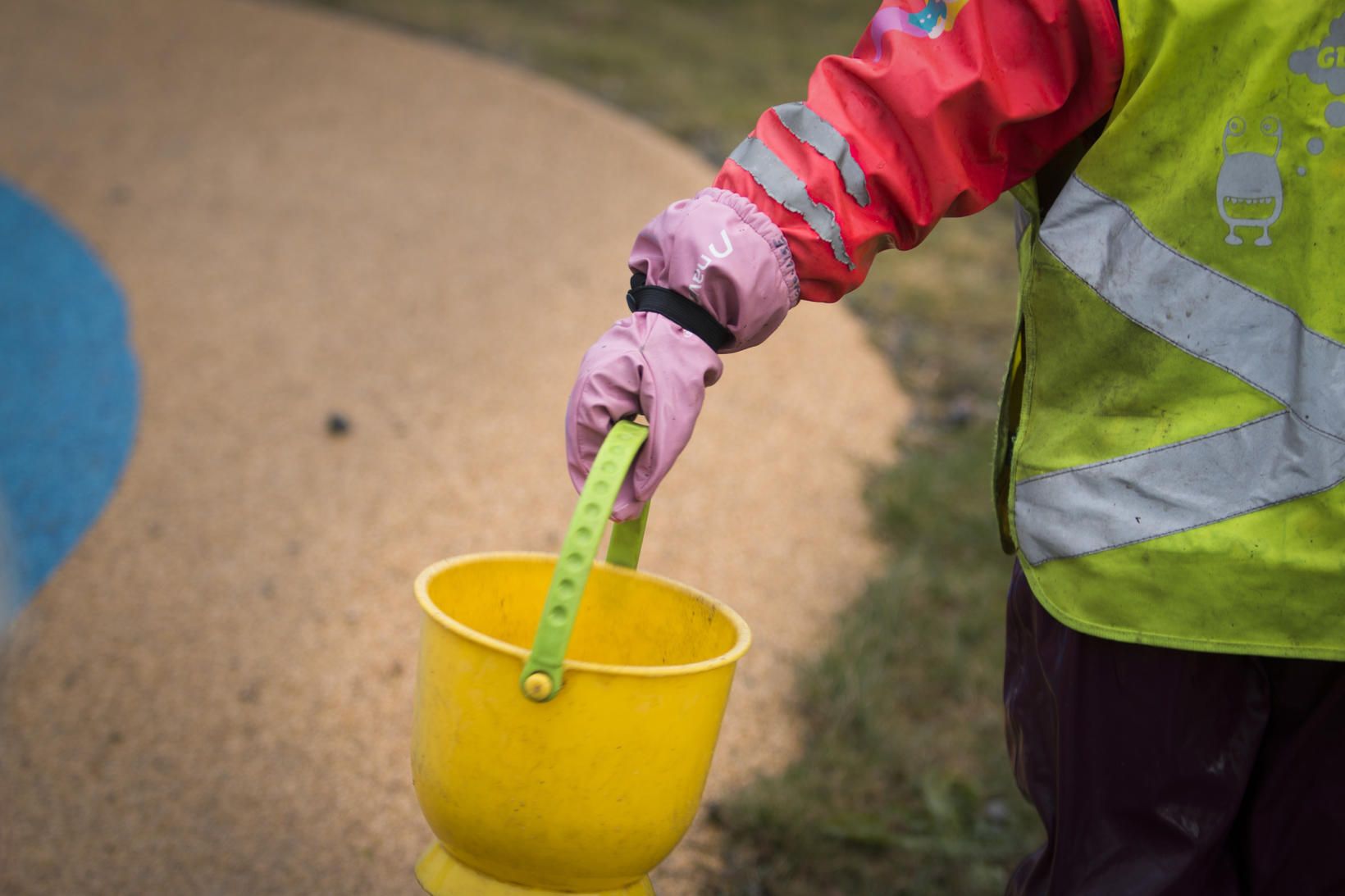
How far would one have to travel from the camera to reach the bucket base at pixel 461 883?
1.40m

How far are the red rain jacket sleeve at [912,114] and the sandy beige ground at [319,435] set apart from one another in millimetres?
1399

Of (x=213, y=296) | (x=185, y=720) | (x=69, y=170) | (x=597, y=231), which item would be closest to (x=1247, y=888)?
(x=185, y=720)

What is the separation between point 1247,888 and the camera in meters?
1.47

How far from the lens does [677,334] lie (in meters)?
1.32

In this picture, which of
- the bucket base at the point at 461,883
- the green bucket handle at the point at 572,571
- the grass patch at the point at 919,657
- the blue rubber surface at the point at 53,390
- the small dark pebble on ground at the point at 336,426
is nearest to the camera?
the green bucket handle at the point at 572,571

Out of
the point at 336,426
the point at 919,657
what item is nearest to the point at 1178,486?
the point at 919,657

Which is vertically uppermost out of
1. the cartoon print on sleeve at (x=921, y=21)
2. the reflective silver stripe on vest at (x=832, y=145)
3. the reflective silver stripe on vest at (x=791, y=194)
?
the cartoon print on sleeve at (x=921, y=21)

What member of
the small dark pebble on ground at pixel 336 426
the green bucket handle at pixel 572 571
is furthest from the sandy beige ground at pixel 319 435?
the green bucket handle at pixel 572 571

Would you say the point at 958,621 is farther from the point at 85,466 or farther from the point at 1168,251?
the point at 85,466

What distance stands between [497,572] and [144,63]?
5.82 metres

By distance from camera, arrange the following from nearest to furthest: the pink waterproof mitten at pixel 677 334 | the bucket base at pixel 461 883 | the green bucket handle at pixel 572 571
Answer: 1. the green bucket handle at pixel 572 571
2. the pink waterproof mitten at pixel 677 334
3. the bucket base at pixel 461 883

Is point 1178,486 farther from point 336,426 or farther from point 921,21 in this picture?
point 336,426

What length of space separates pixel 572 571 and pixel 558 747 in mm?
213

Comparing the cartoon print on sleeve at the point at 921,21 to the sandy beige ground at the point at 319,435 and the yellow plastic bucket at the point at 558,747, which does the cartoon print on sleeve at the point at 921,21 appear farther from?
the sandy beige ground at the point at 319,435
